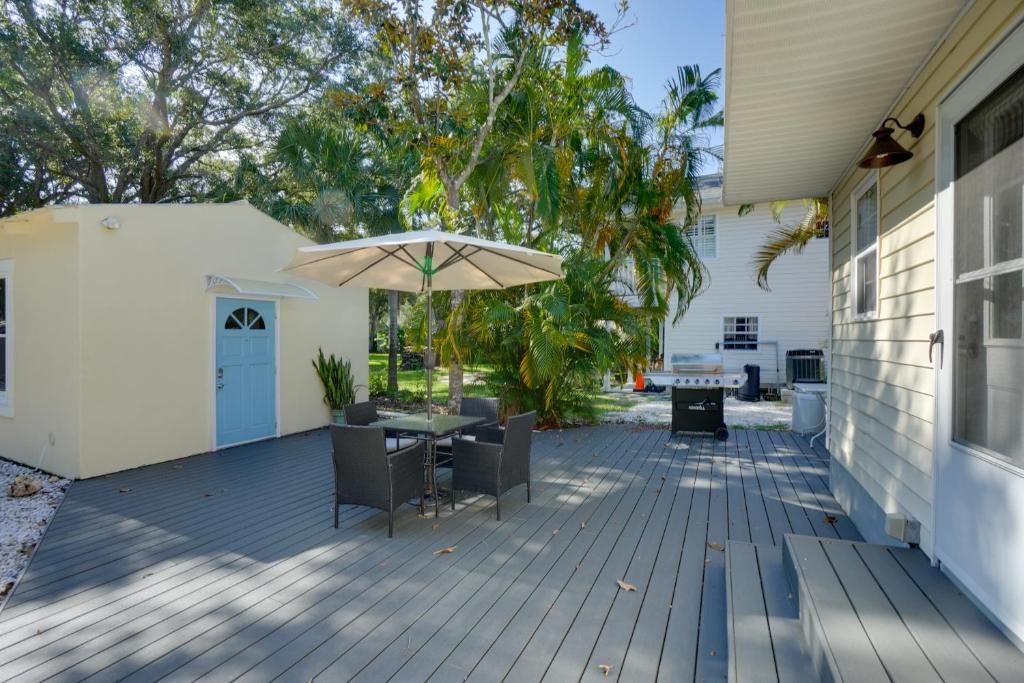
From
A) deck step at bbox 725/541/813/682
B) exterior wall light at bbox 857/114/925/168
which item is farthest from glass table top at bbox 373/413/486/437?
exterior wall light at bbox 857/114/925/168

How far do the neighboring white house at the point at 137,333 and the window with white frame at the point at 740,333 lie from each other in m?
11.0

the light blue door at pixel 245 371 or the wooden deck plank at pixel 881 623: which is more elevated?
the light blue door at pixel 245 371

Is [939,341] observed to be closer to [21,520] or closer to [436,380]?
[21,520]

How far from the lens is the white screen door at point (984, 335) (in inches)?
82.3

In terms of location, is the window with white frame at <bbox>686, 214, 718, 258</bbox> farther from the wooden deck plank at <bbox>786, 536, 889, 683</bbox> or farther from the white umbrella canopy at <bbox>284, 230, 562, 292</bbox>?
the wooden deck plank at <bbox>786, 536, 889, 683</bbox>

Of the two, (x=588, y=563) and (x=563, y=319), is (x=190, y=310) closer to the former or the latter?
(x=563, y=319)

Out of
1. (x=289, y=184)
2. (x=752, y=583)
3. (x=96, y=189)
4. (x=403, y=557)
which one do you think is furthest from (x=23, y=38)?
(x=752, y=583)

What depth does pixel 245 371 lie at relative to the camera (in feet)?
24.8

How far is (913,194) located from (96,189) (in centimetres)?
1605

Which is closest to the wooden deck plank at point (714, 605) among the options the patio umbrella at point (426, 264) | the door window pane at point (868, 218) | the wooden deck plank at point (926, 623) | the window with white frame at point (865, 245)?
the wooden deck plank at point (926, 623)

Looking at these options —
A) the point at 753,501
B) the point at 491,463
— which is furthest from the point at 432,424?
the point at 753,501

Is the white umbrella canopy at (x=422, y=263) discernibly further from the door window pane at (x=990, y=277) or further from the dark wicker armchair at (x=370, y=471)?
the door window pane at (x=990, y=277)

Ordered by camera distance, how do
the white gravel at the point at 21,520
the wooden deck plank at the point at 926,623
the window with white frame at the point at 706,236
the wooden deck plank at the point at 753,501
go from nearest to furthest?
the wooden deck plank at the point at 926,623
the white gravel at the point at 21,520
the wooden deck plank at the point at 753,501
the window with white frame at the point at 706,236

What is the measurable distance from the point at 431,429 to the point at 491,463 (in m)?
0.60
